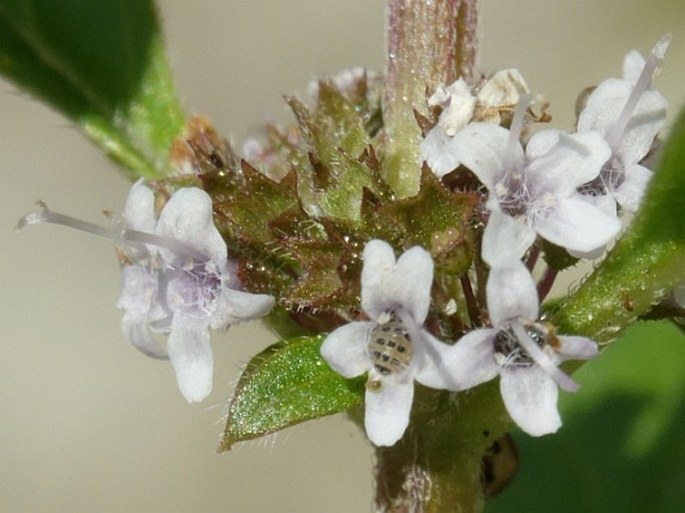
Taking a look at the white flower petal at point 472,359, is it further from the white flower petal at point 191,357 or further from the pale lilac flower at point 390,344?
the white flower petal at point 191,357

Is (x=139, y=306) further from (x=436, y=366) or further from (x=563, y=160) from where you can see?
(x=563, y=160)

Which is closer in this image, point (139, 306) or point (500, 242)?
point (500, 242)

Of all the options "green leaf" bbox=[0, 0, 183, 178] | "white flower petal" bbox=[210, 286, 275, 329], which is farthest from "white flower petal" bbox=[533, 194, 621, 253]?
"green leaf" bbox=[0, 0, 183, 178]

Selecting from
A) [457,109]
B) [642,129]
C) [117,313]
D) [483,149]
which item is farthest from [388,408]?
[117,313]

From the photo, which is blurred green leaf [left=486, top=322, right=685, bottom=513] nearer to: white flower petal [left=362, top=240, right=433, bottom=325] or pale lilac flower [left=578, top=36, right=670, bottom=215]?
pale lilac flower [left=578, top=36, right=670, bottom=215]

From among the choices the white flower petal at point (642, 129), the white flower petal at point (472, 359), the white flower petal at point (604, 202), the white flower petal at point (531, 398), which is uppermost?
the white flower petal at point (642, 129)

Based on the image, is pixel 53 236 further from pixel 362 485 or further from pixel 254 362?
pixel 254 362

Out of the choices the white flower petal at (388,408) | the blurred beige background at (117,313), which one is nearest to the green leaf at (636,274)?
the white flower petal at (388,408)
